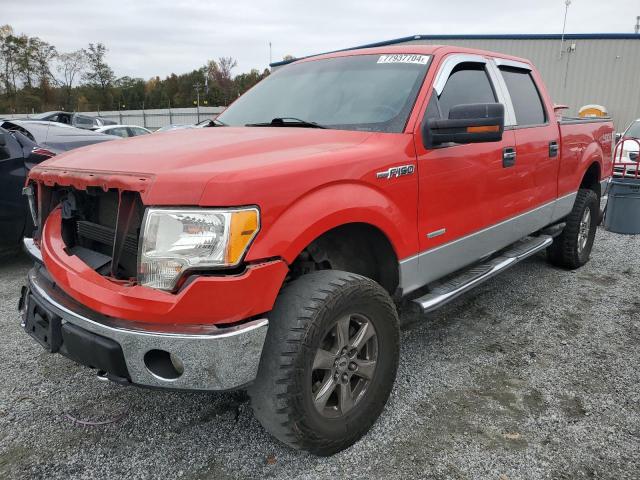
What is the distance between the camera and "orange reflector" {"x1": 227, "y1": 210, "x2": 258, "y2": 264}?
1.86 m

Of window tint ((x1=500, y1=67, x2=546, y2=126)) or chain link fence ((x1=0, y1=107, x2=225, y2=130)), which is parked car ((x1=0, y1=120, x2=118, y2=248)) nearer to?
window tint ((x1=500, y1=67, x2=546, y2=126))

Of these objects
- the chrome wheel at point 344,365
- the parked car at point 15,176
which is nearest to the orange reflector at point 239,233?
the chrome wheel at point 344,365

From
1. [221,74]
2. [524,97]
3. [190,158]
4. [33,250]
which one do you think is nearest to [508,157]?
[524,97]

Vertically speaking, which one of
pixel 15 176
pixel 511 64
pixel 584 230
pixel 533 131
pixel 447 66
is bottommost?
pixel 584 230

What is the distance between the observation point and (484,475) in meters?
2.22

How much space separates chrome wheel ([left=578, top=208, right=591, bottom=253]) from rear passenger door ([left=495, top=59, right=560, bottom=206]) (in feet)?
3.30

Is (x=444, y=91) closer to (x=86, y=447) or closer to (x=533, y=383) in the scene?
(x=533, y=383)

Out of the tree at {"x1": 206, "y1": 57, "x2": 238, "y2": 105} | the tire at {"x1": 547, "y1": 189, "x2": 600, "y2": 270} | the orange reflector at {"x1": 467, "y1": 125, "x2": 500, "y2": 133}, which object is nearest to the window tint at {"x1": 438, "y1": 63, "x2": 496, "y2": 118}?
the orange reflector at {"x1": 467, "y1": 125, "x2": 500, "y2": 133}

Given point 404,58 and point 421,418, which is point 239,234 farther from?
point 404,58

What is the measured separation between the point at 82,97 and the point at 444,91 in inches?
2680

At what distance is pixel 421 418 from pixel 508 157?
6.11 ft

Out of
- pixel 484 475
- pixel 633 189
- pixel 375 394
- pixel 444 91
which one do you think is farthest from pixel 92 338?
pixel 633 189

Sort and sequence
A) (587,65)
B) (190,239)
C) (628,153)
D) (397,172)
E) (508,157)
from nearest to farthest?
(190,239) < (397,172) < (508,157) < (628,153) < (587,65)

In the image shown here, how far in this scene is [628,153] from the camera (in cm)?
967
